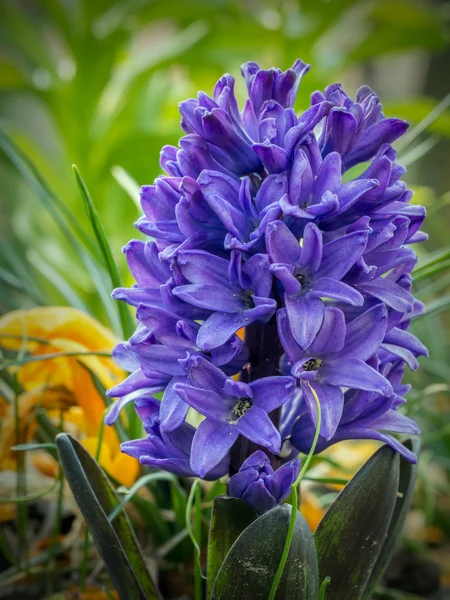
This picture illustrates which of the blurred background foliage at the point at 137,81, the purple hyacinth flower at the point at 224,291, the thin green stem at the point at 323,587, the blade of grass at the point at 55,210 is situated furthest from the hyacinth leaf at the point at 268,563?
the blurred background foliage at the point at 137,81

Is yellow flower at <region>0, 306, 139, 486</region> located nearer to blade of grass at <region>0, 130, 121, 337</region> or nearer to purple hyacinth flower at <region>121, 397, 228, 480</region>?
blade of grass at <region>0, 130, 121, 337</region>

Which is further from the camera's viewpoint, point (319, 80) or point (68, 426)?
point (319, 80)

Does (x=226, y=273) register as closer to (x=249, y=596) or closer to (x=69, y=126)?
(x=249, y=596)

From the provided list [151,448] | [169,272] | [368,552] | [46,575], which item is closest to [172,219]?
[169,272]

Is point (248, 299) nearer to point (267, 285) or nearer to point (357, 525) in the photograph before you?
point (267, 285)

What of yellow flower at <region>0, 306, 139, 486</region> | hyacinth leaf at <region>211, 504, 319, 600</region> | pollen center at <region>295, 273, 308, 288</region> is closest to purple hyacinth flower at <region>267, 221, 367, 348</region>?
pollen center at <region>295, 273, 308, 288</region>

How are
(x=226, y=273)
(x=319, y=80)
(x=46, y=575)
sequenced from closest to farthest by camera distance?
(x=226, y=273), (x=46, y=575), (x=319, y=80)
